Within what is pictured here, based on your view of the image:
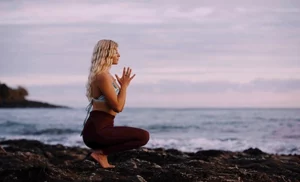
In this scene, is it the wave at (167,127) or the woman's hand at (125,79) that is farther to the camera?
the wave at (167,127)

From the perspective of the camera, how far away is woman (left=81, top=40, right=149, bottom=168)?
7465 millimetres

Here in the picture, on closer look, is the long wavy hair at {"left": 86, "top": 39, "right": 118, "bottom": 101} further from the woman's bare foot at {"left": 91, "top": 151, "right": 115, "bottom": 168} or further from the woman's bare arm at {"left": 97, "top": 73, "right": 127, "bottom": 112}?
the woman's bare foot at {"left": 91, "top": 151, "right": 115, "bottom": 168}

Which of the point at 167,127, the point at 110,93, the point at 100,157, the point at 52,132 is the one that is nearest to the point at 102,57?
the point at 110,93

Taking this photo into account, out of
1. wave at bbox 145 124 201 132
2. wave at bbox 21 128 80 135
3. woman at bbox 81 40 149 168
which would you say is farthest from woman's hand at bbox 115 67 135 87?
wave at bbox 145 124 201 132

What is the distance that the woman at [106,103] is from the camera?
7.46m

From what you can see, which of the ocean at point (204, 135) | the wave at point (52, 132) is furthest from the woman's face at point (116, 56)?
the wave at point (52, 132)

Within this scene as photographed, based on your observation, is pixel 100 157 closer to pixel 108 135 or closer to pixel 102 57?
pixel 108 135

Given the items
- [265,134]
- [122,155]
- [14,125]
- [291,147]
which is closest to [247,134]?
[265,134]

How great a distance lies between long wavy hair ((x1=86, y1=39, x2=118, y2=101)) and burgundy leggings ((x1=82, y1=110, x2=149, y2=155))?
449 millimetres

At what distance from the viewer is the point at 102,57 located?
7.57 meters

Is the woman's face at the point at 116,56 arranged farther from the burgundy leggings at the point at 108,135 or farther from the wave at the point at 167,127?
the wave at the point at 167,127

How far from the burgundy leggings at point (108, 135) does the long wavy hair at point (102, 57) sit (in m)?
0.45

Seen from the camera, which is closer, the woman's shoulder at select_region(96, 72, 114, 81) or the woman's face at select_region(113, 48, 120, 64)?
the woman's shoulder at select_region(96, 72, 114, 81)

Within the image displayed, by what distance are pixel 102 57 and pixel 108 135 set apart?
35.1 inches
